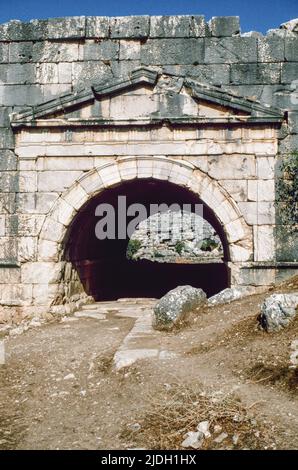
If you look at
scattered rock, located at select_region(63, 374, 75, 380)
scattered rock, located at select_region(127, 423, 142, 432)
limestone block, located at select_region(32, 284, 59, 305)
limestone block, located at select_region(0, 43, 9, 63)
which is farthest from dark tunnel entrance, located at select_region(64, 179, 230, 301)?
scattered rock, located at select_region(127, 423, 142, 432)

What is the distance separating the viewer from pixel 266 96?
26.2 feet

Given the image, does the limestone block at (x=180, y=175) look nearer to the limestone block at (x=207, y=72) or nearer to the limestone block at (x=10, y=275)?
the limestone block at (x=207, y=72)

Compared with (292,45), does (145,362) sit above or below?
below

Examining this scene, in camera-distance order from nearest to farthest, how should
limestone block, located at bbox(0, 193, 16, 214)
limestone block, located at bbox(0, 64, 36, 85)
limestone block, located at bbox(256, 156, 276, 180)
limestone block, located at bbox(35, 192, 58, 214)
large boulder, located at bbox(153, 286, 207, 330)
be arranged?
1. large boulder, located at bbox(153, 286, 207, 330)
2. limestone block, located at bbox(256, 156, 276, 180)
3. limestone block, located at bbox(35, 192, 58, 214)
4. limestone block, located at bbox(0, 193, 16, 214)
5. limestone block, located at bbox(0, 64, 36, 85)

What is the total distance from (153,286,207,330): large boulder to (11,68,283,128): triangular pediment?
299 centimetres

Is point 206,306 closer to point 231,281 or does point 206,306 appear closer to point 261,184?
point 231,281

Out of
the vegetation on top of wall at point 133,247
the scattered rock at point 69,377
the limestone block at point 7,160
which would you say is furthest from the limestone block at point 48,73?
the vegetation on top of wall at point 133,247

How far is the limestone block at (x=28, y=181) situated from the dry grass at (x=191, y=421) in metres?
5.21

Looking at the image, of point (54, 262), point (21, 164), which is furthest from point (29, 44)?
point (54, 262)

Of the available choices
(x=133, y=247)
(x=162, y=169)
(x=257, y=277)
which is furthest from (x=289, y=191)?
(x=133, y=247)

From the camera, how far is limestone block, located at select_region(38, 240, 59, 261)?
812cm

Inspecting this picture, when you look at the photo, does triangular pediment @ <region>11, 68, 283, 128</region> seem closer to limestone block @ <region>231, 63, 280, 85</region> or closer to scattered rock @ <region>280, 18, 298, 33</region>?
limestone block @ <region>231, 63, 280, 85</region>

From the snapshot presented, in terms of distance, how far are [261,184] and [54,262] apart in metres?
3.84

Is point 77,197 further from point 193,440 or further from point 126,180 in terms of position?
point 193,440
